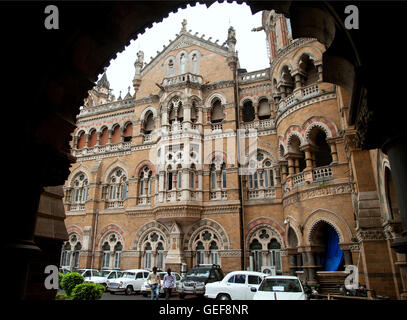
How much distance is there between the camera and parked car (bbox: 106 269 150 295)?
17688 mm

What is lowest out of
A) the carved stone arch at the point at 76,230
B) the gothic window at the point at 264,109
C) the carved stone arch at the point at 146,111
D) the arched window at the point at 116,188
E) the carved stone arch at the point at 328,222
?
the carved stone arch at the point at 328,222

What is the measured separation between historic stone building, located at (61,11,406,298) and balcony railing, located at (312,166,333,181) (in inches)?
2.9

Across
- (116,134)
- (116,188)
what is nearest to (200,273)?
(116,188)

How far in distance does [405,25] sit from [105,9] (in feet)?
12.0

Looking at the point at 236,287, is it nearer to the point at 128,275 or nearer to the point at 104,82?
the point at 128,275

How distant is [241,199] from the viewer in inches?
792

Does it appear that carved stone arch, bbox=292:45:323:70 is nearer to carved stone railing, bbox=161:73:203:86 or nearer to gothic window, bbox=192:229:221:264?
carved stone railing, bbox=161:73:203:86

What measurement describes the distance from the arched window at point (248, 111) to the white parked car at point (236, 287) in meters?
12.8

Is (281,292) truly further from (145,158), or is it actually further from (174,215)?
(145,158)

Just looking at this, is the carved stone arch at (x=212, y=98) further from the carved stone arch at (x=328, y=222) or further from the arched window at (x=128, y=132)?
the carved stone arch at (x=328, y=222)

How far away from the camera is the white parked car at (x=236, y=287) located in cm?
1230

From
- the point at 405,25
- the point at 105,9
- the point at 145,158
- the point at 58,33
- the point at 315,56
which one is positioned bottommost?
the point at 405,25

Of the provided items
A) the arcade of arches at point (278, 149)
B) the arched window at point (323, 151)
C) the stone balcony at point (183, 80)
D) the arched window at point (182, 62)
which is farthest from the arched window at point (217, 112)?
the arched window at point (323, 151)

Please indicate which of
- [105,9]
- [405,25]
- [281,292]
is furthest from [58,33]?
[281,292]
